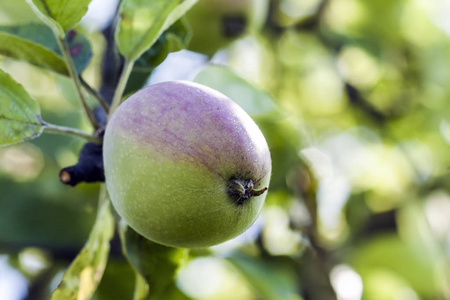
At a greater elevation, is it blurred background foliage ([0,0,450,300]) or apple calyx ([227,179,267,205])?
apple calyx ([227,179,267,205])

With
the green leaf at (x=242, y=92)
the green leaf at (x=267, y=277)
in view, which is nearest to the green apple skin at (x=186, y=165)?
the green leaf at (x=242, y=92)

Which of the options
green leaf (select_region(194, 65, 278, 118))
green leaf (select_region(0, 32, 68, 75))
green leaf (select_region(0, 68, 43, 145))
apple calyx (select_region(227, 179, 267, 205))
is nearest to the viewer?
apple calyx (select_region(227, 179, 267, 205))

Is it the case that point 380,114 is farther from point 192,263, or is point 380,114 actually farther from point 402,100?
point 192,263

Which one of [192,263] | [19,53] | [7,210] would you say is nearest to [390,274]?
[192,263]

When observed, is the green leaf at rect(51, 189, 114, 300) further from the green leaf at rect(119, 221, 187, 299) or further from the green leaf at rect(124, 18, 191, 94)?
the green leaf at rect(124, 18, 191, 94)

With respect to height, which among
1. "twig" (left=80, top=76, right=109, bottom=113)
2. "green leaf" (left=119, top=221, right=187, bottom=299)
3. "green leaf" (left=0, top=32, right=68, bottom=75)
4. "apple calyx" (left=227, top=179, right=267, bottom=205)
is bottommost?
"green leaf" (left=119, top=221, right=187, bottom=299)

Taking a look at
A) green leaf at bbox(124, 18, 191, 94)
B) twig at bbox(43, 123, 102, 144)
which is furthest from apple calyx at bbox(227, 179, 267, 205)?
green leaf at bbox(124, 18, 191, 94)

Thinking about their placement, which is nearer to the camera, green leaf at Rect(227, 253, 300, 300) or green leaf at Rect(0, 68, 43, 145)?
green leaf at Rect(0, 68, 43, 145)

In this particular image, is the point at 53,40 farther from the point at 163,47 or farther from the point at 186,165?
the point at 186,165

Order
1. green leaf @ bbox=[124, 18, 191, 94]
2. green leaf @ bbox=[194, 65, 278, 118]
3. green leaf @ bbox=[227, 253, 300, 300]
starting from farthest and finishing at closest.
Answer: green leaf @ bbox=[227, 253, 300, 300], green leaf @ bbox=[194, 65, 278, 118], green leaf @ bbox=[124, 18, 191, 94]
